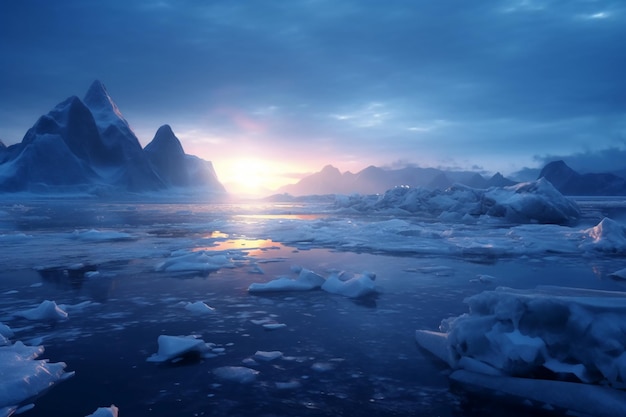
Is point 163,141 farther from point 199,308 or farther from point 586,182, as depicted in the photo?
point 586,182

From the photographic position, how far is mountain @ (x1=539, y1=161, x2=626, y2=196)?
15850 cm

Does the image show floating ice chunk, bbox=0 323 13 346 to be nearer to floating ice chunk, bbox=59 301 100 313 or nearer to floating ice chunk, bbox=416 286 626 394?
floating ice chunk, bbox=59 301 100 313

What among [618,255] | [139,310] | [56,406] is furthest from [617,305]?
[618,255]

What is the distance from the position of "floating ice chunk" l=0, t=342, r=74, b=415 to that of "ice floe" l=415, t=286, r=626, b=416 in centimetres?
327

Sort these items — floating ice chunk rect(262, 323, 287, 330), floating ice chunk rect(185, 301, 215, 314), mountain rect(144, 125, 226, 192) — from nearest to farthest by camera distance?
1. floating ice chunk rect(262, 323, 287, 330)
2. floating ice chunk rect(185, 301, 215, 314)
3. mountain rect(144, 125, 226, 192)

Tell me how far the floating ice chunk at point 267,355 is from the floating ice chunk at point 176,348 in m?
0.52

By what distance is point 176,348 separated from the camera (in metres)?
3.80

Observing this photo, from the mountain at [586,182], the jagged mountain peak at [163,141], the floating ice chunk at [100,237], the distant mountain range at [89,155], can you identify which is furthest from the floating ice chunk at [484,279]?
the mountain at [586,182]

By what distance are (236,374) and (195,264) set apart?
5.32 metres

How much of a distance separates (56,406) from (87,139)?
339ft

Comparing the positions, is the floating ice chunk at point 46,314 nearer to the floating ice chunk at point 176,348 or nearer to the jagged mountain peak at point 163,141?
the floating ice chunk at point 176,348

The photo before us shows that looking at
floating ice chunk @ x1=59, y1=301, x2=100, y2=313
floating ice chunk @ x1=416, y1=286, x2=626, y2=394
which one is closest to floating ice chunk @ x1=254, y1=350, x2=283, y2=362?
floating ice chunk @ x1=416, y1=286, x2=626, y2=394

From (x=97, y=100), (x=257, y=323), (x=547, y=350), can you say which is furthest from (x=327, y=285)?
(x=97, y=100)

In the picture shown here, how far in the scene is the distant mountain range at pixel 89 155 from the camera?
251ft
